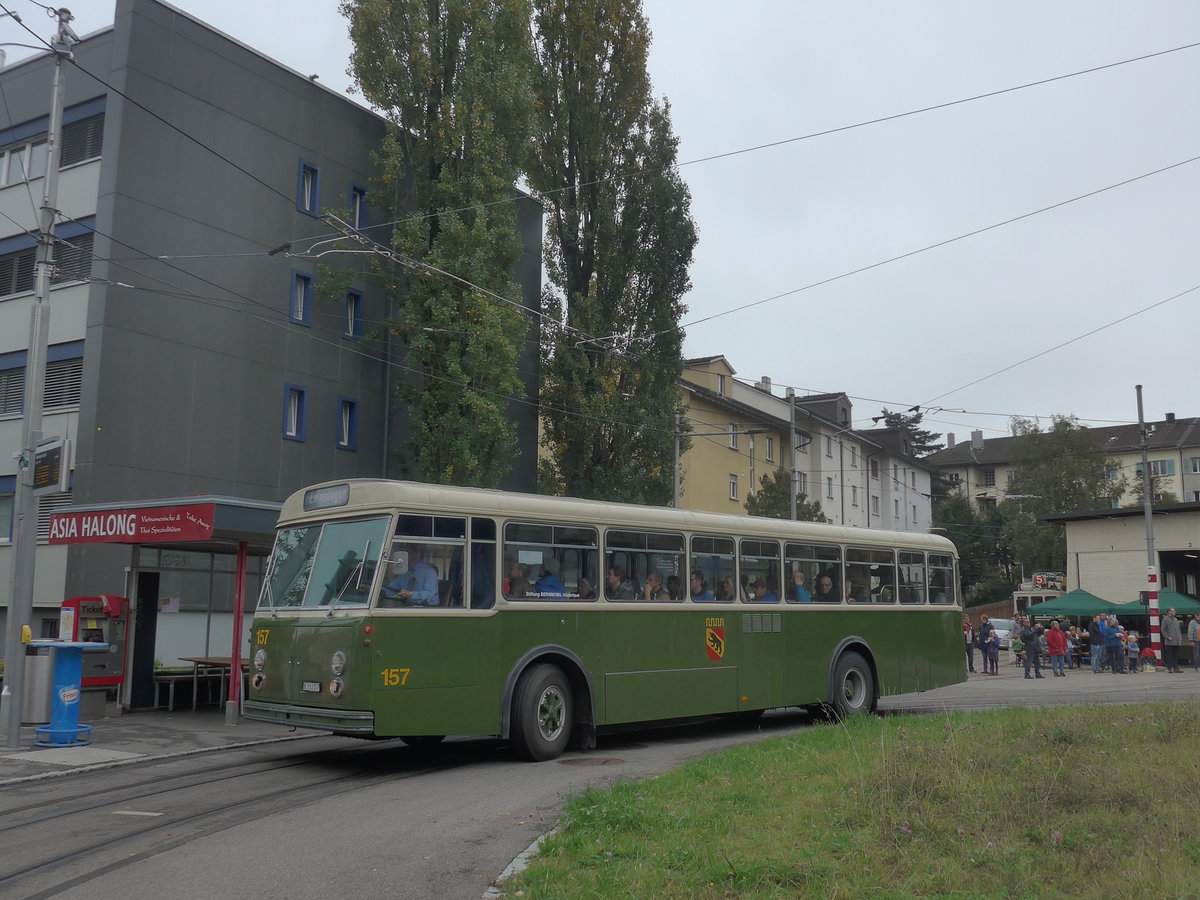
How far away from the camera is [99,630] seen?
17453mm

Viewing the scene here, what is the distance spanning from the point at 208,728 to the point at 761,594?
800 cm

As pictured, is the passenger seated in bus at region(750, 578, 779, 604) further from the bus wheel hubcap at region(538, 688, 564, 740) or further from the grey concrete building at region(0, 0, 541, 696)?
the grey concrete building at region(0, 0, 541, 696)

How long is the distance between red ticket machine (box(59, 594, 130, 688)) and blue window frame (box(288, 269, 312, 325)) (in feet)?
36.8

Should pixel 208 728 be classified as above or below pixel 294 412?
below

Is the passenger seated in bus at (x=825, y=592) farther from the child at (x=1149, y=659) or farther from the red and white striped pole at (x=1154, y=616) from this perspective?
the child at (x=1149, y=659)

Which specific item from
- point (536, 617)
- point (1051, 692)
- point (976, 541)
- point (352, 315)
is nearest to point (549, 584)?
point (536, 617)

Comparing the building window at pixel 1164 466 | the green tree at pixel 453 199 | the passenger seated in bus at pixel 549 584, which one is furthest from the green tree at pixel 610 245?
the building window at pixel 1164 466

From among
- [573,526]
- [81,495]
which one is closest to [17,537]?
[573,526]

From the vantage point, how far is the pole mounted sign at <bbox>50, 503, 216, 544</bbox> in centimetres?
1581

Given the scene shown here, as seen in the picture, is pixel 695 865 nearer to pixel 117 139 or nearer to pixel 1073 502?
pixel 117 139

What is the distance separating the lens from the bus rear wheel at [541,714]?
12.0 metres

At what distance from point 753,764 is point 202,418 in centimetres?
1820

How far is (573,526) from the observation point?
12883mm

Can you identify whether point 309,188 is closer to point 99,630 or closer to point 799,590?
point 99,630
